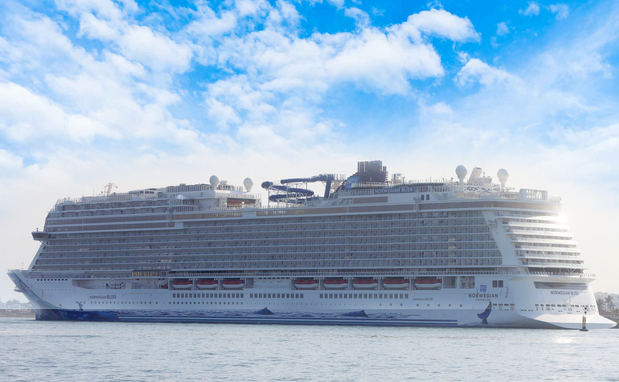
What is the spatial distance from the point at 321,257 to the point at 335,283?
15.9ft

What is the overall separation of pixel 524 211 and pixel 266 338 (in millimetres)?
29905

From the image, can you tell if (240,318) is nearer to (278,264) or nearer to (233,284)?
(233,284)

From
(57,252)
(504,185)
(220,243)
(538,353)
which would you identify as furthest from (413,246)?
(57,252)

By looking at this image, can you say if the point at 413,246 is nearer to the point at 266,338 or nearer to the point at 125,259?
the point at 266,338

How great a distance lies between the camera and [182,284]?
11025 cm

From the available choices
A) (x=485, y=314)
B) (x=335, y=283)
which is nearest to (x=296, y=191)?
(x=335, y=283)

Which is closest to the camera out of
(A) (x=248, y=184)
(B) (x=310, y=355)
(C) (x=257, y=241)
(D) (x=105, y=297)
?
(B) (x=310, y=355)

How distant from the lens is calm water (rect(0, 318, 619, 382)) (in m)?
51.6

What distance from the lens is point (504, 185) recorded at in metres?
97.0

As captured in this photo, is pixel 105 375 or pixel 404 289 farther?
pixel 404 289

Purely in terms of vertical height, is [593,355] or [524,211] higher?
[524,211]

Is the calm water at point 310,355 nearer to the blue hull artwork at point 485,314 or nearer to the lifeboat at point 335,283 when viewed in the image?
the blue hull artwork at point 485,314

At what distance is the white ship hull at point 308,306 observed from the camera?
88562 millimetres

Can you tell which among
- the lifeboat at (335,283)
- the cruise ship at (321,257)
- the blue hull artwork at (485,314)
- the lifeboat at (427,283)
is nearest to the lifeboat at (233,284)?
the cruise ship at (321,257)
